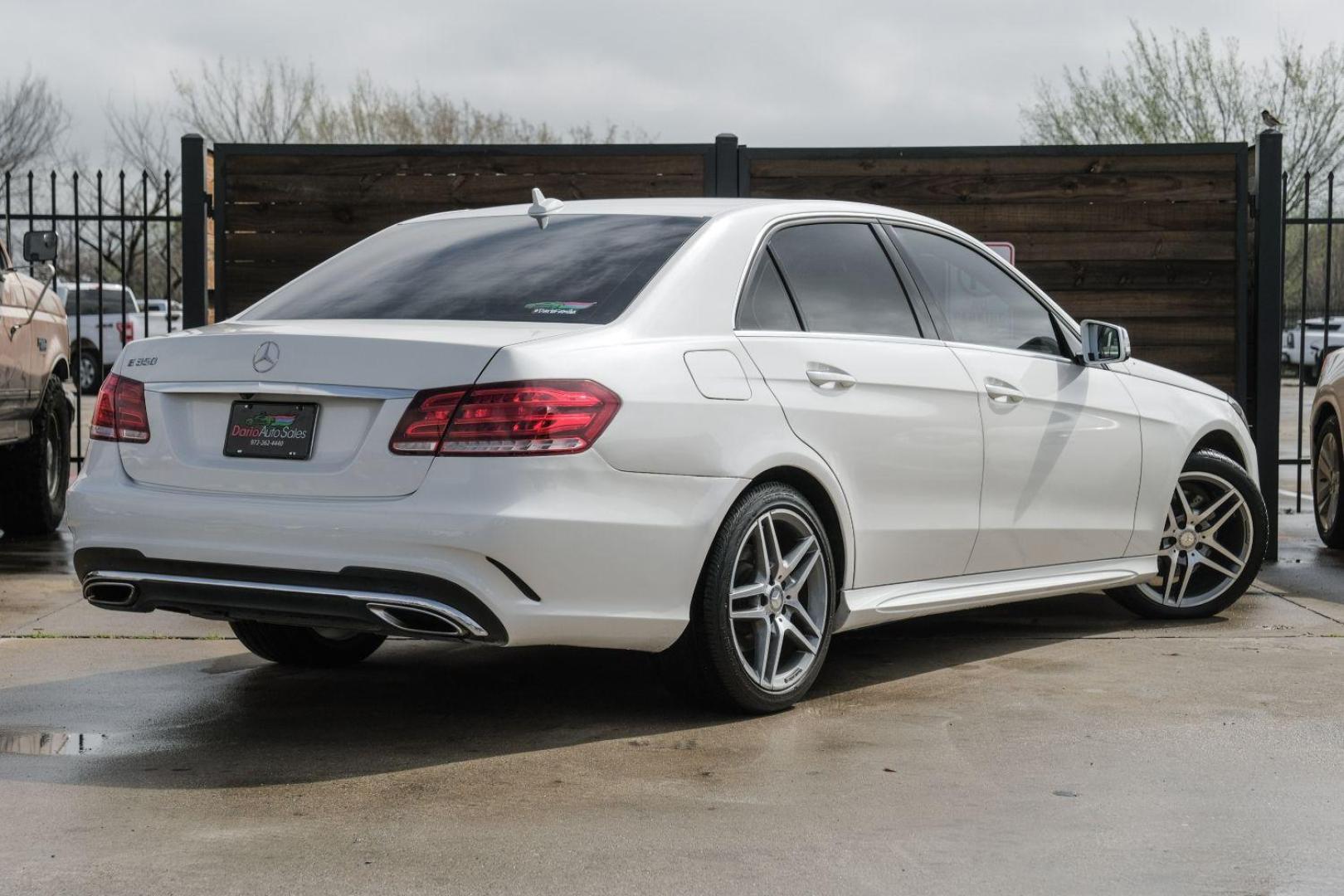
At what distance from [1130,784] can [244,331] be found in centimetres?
269

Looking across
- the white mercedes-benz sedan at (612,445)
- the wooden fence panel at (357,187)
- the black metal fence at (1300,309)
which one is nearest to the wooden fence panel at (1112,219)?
the wooden fence panel at (357,187)

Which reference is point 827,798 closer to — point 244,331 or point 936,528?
point 936,528

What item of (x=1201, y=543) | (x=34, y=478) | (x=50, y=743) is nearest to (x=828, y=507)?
(x=50, y=743)

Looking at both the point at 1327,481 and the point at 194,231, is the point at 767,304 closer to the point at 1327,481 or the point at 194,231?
the point at 194,231

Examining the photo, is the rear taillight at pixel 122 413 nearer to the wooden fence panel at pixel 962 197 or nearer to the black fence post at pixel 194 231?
the black fence post at pixel 194 231

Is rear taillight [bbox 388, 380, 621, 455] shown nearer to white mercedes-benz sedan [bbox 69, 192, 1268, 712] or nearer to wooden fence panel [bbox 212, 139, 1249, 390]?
white mercedes-benz sedan [bbox 69, 192, 1268, 712]

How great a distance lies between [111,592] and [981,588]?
2.87 m

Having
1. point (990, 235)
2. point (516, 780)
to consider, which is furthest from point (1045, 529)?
point (990, 235)

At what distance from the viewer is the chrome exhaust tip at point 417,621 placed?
4.49 meters

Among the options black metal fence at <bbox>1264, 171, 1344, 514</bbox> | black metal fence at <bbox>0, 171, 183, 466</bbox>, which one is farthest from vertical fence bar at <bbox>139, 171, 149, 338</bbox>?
black metal fence at <bbox>1264, 171, 1344, 514</bbox>

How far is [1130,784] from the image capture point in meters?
4.47

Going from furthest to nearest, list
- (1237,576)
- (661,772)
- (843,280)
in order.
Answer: (1237,576) → (843,280) → (661,772)

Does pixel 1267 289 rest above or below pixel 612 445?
above

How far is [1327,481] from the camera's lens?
10.3 m
